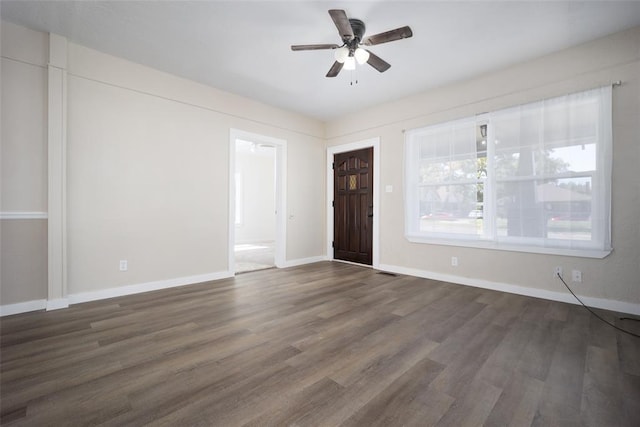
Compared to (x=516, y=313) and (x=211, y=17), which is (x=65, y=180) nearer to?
(x=211, y=17)

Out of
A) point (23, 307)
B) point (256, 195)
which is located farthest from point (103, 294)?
Answer: point (256, 195)

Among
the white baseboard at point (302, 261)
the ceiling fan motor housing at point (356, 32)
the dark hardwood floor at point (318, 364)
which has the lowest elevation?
the dark hardwood floor at point (318, 364)

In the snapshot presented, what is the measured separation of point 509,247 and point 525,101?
181 cm

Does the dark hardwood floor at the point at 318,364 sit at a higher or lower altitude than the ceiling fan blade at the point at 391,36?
lower

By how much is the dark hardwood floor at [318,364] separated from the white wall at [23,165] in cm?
41

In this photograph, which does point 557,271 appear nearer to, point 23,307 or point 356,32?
point 356,32

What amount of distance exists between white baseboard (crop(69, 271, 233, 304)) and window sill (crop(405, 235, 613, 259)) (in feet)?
10.2

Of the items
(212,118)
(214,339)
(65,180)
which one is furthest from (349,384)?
(212,118)

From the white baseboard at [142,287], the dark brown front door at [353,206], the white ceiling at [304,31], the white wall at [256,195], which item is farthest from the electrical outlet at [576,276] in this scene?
the white wall at [256,195]

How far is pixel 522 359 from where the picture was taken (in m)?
1.90

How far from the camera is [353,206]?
5270mm

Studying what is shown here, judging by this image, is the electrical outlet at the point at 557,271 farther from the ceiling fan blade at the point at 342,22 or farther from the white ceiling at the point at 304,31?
the ceiling fan blade at the point at 342,22

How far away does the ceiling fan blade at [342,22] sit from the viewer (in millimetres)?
2076

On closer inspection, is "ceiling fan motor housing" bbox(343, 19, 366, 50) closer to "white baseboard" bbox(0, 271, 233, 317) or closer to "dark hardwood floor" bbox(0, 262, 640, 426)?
"dark hardwood floor" bbox(0, 262, 640, 426)
